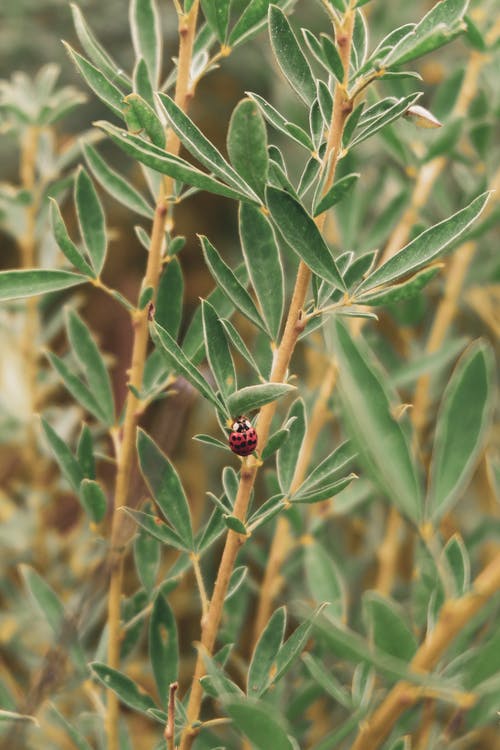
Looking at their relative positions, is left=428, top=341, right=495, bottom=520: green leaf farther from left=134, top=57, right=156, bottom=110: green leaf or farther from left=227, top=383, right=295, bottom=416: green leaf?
left=134, top=57, right=156, bottom=110: green leaf

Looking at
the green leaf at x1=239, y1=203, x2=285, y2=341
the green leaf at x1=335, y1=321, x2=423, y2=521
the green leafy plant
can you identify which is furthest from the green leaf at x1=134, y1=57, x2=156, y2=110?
the green leaf at x1=335, y1=321, x2=423, y2=521

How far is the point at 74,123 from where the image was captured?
1205mm

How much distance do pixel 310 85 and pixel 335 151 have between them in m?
0.06

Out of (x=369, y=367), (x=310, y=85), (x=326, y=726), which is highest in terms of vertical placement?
(x=310, y=85)

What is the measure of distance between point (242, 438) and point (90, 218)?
7.4 inches

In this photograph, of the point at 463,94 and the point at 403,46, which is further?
the point at 463,94

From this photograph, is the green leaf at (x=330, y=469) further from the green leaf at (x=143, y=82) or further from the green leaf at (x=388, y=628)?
the green leaf at (x=143, y=82)

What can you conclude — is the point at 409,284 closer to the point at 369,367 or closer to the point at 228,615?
the point at 369,367

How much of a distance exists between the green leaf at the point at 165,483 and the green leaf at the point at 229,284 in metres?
0.09

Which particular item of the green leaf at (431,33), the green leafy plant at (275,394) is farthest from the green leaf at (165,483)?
the green leaf at (431,33)

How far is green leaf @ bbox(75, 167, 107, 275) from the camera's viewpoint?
439 millimetres

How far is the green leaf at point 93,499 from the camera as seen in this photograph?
1.41 feet

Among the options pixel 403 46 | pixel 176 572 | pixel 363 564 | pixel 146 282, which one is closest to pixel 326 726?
pixel 363 564

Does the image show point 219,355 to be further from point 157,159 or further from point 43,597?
point 43,597
